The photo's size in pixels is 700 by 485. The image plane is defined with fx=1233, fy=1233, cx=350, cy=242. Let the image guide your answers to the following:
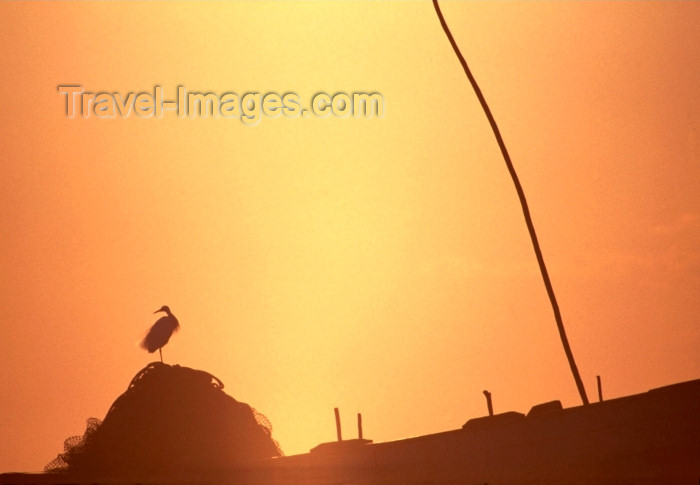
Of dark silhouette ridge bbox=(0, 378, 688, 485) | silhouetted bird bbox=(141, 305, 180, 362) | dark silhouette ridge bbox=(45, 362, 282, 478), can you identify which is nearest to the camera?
dark silhouette ridge bbox=(0, 378, 688, 485)

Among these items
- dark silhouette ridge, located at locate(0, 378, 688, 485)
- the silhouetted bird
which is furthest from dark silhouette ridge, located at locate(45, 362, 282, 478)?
dark silhouette ridge, located at locate(0, 378, 688, 485)

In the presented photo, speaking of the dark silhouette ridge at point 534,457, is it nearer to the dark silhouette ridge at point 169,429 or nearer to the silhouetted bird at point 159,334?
the dark silhouette ridge at point 169,429

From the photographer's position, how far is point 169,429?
37.2 m

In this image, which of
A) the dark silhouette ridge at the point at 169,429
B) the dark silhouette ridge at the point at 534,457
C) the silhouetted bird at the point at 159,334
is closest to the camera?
the dark silhouette ridge at the point at 534,457

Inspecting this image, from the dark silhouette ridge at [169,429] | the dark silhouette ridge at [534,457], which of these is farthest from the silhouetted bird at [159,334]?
the dark silhouette ridge at [534,457]

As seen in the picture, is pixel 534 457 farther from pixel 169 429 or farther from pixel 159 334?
pixel 159 334

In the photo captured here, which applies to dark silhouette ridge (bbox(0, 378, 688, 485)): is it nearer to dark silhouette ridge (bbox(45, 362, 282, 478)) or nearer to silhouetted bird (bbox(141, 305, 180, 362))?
dark silhouette ridge (bbox(45, 362, 282, 478))

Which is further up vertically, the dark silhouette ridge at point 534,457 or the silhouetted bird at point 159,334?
the silhouetted bird at point 159,334

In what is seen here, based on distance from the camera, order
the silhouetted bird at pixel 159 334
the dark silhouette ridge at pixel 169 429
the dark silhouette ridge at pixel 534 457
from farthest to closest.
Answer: the silhouetted bird at pixel 159 334
the dark silhouette ridge at pixel 169 429
the dark silhouette ridge at pixel 534 457

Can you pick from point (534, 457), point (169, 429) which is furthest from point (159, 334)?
point (534, 457)

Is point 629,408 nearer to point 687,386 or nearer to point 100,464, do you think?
point 687,386

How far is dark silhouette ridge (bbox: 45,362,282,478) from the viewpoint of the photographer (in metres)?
36.8

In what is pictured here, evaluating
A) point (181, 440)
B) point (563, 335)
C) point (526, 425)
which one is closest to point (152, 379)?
point (181, 440)

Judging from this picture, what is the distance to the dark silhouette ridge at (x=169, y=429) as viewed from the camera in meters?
36.8
